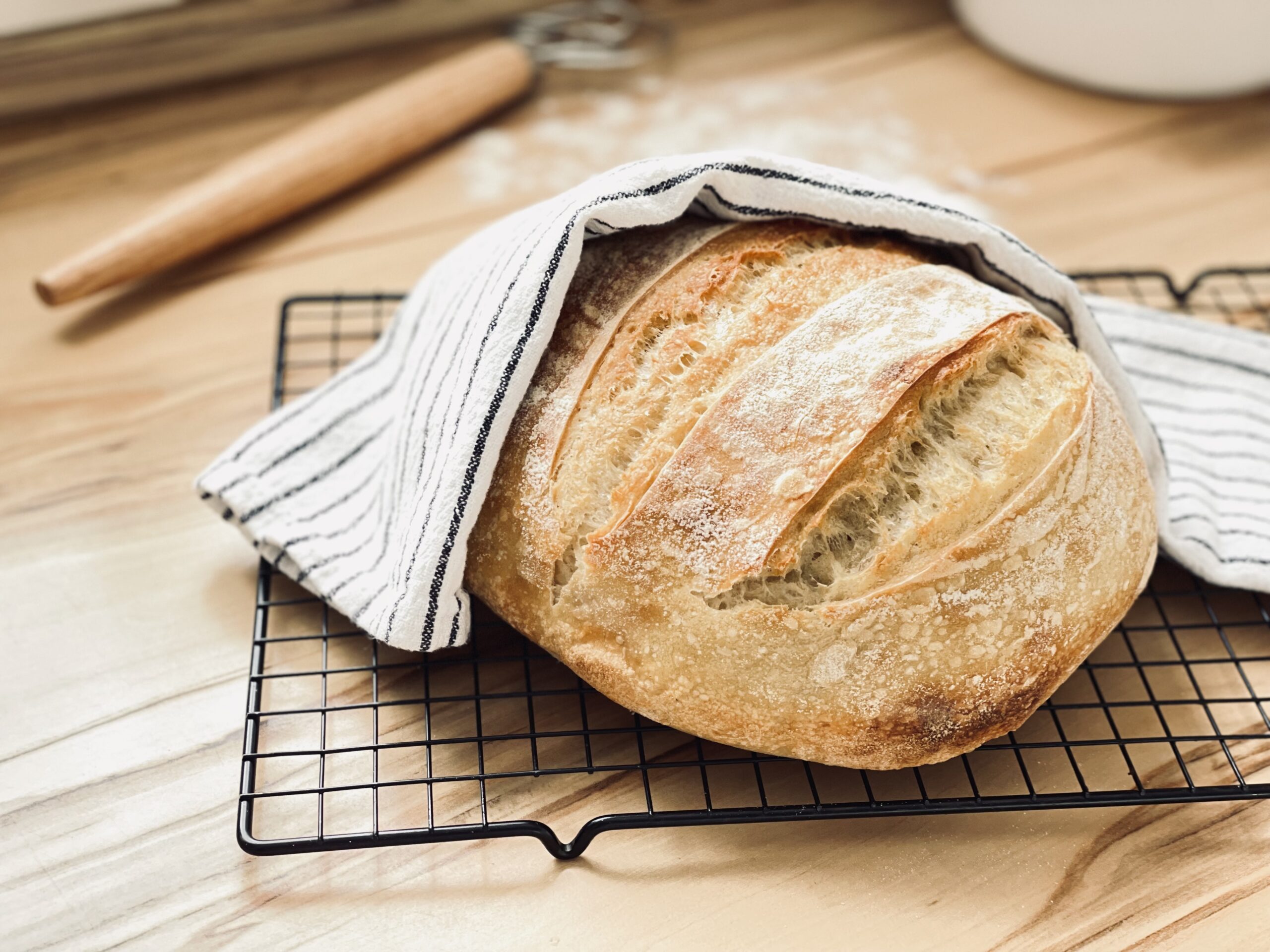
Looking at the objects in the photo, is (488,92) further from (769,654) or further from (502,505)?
(769,654)

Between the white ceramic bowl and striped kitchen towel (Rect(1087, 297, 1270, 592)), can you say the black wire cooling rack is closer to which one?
striped kitchen towel (Rect(1087, 297, 1270, 592))

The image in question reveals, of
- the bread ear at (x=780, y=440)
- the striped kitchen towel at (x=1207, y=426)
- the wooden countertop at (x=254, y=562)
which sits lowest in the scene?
the wooden countertop at (x=254, y=562)

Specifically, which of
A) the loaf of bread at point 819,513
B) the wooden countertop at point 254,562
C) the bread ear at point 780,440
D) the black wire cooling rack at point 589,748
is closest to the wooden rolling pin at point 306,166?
the wooden countertop at point 254,562

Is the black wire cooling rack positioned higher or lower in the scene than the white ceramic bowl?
lower

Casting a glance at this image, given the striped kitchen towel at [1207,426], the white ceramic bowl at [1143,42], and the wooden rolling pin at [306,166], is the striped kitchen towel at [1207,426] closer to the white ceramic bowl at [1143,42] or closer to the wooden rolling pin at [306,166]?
the white ceramic bowl at [1143,42]

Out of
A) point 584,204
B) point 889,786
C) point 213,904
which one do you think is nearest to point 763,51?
point 584,204

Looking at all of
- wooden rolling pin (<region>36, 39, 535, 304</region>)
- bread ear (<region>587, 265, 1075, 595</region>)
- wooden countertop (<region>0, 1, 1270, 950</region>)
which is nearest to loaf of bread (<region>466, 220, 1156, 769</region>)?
bread ear (<region>587, 265, 1075, 595</region>)

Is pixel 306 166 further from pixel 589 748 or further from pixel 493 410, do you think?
pixel 589 748
